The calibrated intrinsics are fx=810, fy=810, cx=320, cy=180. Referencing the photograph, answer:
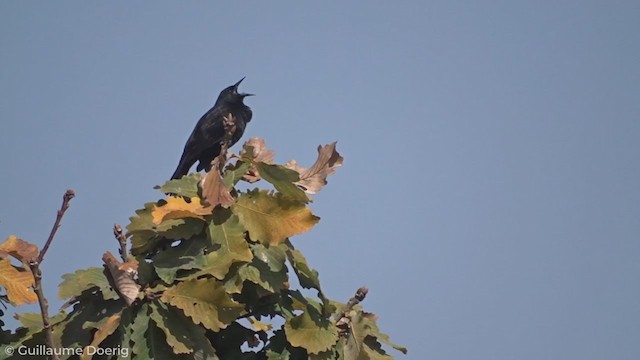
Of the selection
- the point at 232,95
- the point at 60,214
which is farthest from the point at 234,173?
the point at 232,95

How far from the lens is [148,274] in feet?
12.1

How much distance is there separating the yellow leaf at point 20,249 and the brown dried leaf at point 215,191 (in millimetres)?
819

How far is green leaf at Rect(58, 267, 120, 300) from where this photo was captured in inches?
145

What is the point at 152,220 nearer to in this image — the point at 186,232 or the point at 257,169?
the point at 186,232

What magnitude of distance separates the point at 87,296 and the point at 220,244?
65 cm

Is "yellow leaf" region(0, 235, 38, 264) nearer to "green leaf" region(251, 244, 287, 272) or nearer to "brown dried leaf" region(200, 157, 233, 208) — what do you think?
"brown dried leaf" region(200, 157, 233, 208)

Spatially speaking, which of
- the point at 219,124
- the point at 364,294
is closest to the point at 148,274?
the point at 364,294

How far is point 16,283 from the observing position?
3768mm

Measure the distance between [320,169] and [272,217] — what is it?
67cm

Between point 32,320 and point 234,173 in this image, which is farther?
point 234,173

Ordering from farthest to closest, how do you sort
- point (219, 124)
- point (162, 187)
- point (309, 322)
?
1. point (219, 124)
2. point (162, 187)
3. point (309, 322)

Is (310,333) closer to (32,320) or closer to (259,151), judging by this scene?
(259,151)

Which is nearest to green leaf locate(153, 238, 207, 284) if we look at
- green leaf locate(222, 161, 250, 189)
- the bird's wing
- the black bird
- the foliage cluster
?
the foliage cluster

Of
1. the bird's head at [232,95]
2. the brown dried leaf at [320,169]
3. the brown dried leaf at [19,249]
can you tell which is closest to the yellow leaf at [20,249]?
the brown dried leaf at [19,249]
